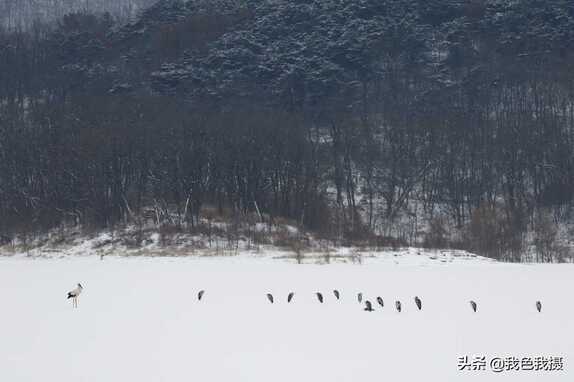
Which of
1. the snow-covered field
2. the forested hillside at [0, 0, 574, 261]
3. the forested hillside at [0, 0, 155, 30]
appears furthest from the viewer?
the forested hillside at [0, 0, 155, 30]

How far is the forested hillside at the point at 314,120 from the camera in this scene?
48406 mm

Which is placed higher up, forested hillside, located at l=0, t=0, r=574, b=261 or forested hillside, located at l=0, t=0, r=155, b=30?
forested hillside, located at l=0, t=0, r=155, b=30

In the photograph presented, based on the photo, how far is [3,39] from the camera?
89.1 m

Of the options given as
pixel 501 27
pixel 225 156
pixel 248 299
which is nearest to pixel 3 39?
pixel 225 156

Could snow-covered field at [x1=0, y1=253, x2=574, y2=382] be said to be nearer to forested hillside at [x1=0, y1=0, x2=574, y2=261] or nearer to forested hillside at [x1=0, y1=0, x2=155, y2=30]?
forested hillside at [x1=0, y1=0, x2=574, y2=261]

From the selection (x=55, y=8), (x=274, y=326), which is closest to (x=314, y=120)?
(x=274, y=326)

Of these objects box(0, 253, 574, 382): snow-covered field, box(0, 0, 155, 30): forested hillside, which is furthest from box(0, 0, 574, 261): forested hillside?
box(0, 0, 155, 30): forested hillside

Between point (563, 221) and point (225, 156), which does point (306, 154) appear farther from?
point (563, 221)

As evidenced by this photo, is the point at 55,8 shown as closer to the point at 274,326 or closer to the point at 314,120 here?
the point at 314,120

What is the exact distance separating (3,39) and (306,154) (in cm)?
5910

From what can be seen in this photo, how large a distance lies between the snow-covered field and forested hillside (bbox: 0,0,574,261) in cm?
1788

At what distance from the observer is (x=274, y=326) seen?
15.2m

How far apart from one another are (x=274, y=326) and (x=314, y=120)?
5410 centimetres

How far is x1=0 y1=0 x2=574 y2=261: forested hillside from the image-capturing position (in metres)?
48.4
